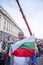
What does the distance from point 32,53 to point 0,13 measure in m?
38.2

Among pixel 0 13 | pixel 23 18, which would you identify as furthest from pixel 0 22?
pixel 23 18

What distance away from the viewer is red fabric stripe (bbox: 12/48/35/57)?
4.55 m

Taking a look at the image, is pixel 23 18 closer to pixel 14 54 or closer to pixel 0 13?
pixel 14 54

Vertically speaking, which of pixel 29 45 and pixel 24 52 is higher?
pixel 29 45

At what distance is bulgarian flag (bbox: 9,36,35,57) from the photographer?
4.68 meters

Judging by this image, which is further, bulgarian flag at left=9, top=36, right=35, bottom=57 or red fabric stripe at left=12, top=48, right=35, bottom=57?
bulgarian flag at left=9, top=36, right=35, bottom=57

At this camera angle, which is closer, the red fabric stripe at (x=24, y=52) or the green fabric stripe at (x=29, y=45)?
the red fabric stripe at (x=24, y=52)

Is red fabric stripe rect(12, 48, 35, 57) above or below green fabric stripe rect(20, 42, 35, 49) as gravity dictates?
below

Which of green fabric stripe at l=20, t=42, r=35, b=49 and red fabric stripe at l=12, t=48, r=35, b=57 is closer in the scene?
red fabric stripe at l=12, t=48, r=35, b=57

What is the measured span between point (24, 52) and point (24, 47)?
115mm

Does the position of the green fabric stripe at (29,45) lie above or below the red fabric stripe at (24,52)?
above

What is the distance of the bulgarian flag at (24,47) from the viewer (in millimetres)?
4676

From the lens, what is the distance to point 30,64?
4.41m

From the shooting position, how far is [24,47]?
4.80 meters
